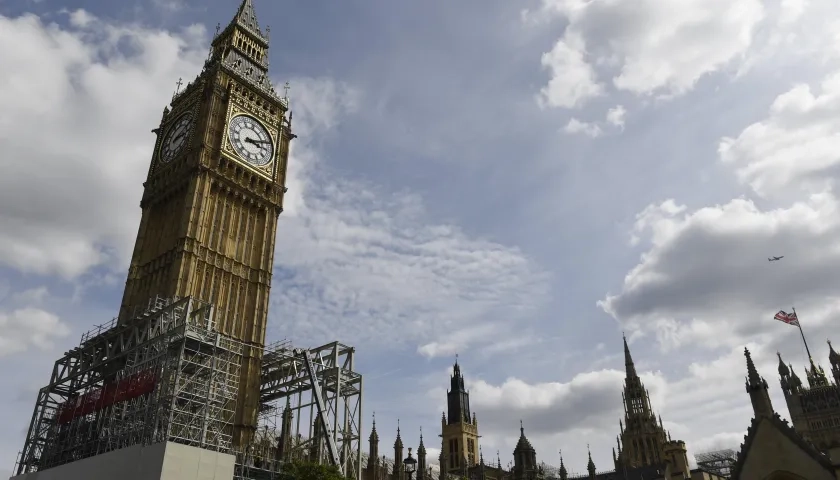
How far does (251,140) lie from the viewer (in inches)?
2299

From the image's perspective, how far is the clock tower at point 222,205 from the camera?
49406 mm

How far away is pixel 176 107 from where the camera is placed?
62625mm

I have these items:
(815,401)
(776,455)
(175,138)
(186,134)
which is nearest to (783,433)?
(776,455)

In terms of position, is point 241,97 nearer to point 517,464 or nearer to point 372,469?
point 372,469

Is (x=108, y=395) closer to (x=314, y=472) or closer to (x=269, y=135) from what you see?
(x=314, y=472)

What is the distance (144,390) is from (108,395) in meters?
5.75

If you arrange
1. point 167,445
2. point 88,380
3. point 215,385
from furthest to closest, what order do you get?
1. point 88,380
2. point 215,385
3. point 167,445

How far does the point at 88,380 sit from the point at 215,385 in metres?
14.6

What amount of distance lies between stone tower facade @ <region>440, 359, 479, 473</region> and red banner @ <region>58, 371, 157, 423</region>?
74.1 m

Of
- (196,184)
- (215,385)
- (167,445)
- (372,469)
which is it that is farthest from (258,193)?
(372,469)

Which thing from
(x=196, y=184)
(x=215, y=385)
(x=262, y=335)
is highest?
(x=196, y=184)

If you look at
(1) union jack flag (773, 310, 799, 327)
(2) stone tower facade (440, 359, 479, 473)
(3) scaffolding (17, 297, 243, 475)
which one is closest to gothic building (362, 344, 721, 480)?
(2) stone tower facade (440, 359, 479, 473)

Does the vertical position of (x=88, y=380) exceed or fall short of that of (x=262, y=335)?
it falls short

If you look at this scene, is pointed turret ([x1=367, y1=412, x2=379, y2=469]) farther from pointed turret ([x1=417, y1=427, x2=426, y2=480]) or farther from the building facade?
the building facade
